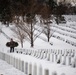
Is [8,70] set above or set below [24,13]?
below

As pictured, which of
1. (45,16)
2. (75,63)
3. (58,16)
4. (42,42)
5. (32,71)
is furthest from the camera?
(58,16)

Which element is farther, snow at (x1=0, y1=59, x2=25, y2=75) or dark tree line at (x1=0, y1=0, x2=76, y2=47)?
dark tree line at (x1=0, y1=0, x2=76, y2=47)

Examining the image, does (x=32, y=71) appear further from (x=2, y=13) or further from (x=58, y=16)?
(x=58, y=16)

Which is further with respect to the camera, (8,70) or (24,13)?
(24,13)

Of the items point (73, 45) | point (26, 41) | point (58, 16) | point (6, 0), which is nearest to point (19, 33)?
point (26, 41)

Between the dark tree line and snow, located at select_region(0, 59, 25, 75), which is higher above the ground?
the dark tree line

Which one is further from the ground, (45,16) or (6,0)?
(6,0)

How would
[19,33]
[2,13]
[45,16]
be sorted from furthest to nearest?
1. [2,13]
2. [45,16]
3. [19,33]

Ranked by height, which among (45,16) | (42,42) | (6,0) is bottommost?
A: (42,42)

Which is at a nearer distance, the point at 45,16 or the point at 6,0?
the point at 45,16

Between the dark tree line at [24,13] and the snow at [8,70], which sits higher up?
the dark tree line at [24,13]

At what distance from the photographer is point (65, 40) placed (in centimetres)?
3891

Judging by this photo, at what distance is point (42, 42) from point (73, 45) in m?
5.45

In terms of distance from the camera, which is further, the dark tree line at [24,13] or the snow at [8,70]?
the dark tree line at [24,13]
